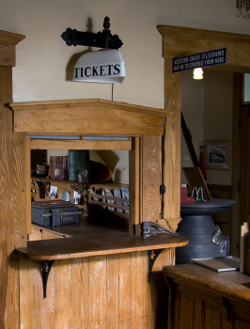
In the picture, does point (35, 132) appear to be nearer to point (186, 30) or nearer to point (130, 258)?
point (130, 258)

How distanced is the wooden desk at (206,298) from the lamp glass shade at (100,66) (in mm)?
1567

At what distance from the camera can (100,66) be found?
130 inches

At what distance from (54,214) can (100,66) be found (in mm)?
1708

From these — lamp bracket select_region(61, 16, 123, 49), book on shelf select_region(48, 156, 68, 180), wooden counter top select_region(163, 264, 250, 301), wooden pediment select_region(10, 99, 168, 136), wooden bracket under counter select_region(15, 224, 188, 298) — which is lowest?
wooden counter top select_region(163, 264, 250, 301)

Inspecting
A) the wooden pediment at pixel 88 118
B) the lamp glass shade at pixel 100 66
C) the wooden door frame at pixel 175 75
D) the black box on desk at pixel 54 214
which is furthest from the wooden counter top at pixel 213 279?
the lamp glass shade at pixel 100 66

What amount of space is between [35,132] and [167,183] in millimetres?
1225

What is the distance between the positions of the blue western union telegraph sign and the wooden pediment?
0.41 m

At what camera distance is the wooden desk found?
9.56ft

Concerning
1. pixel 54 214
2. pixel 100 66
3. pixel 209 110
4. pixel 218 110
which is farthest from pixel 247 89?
pixel 100 66

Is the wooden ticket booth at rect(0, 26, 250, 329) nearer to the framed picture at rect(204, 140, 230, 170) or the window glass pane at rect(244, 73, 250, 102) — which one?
the window glass pane at rect(244, 73, 250, 102)

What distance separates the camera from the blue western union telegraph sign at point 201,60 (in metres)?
3.30

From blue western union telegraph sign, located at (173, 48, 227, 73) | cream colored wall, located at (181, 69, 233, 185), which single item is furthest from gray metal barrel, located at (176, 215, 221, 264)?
cream colored wall, located at (181, 69, 233, 185)

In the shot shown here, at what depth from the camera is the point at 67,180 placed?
5.45 meters

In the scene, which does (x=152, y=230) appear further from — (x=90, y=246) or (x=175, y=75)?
(x=175, y=75)
